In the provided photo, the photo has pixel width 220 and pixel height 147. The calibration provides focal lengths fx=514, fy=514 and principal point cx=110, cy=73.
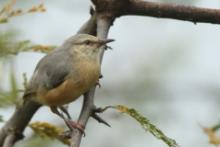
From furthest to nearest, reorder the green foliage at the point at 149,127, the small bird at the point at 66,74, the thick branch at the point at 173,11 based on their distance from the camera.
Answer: the small bird at the point at 66,74, the thick branch at the point at 173,11, the green foliage at the point at 149,127

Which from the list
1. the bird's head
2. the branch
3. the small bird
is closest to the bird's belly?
the small bird

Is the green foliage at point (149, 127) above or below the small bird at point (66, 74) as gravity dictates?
below

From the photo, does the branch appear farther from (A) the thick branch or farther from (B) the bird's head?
(B) the bird's head

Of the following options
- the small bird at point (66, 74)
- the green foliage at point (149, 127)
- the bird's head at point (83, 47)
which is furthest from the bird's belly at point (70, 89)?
the green foliage at point (149, 127)

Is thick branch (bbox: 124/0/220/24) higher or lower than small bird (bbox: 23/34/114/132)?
higher

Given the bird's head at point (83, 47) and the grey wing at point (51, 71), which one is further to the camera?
the bird's head at point (83, 47)

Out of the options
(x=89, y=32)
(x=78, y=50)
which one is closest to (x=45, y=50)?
(x=89, y=32)

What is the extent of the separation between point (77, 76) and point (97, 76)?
21 cm

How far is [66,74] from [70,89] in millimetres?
143

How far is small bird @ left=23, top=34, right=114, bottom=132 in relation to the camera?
2.65 meters

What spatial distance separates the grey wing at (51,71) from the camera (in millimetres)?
2688

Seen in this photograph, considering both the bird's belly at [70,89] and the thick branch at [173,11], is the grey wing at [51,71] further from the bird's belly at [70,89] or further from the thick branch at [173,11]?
the thick branch at [173,11]

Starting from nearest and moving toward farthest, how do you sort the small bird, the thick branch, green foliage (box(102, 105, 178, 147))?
green foliage (box(102, 105, 178, 147)), the thick branch, the small bird

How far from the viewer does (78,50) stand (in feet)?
10.3
